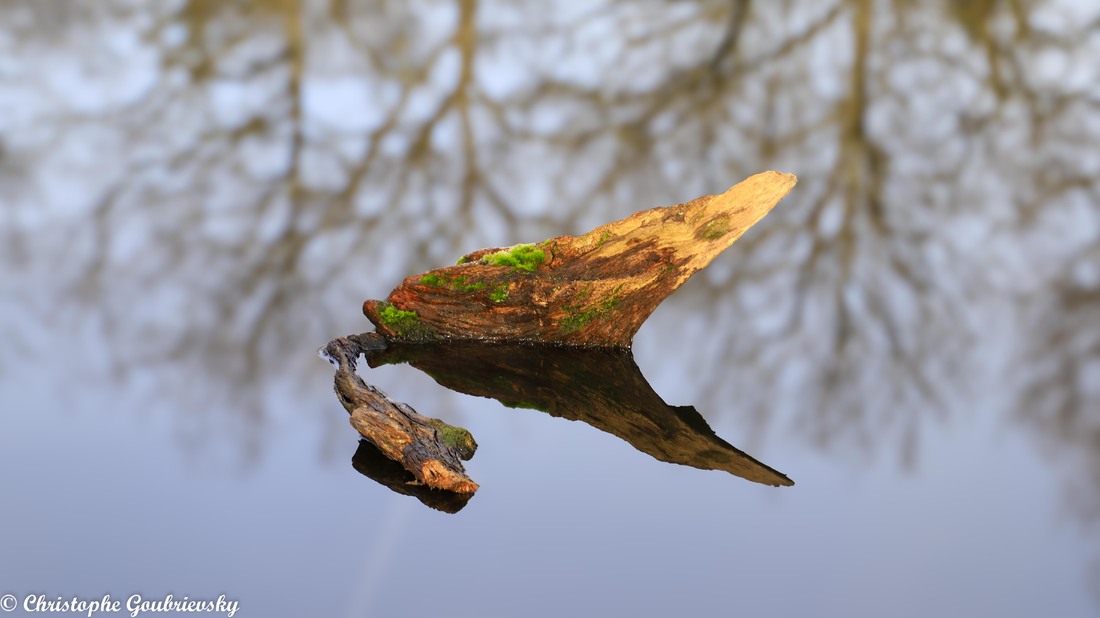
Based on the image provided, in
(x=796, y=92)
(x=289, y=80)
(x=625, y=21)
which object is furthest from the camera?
(x=625, y=21)

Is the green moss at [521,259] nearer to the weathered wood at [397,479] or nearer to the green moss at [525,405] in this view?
the green moss at [525,405]

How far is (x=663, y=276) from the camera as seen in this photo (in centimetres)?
565

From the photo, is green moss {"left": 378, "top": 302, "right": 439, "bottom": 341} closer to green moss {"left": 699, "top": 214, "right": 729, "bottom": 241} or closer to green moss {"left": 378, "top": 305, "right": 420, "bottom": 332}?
green moss {"left": 378, "top": 305, "right": 420, "bottom": 332}

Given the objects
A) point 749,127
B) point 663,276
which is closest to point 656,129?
point 749,127

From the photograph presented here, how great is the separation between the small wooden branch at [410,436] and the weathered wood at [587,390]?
0.54 meters

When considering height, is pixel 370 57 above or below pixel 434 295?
above

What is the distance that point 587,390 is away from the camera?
17.2 feet

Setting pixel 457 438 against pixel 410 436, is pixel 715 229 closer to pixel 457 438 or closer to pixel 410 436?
pixel 457 438

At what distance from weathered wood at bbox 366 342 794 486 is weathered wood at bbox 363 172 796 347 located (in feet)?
0.37

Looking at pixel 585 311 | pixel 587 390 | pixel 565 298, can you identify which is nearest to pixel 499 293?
pixel 565 298

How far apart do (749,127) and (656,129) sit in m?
0.82

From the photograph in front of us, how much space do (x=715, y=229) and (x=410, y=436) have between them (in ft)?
6.73

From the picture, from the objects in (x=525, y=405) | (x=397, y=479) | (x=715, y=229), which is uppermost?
(x=715, y=229)

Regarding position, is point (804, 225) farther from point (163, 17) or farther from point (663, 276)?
point (163, 17)
